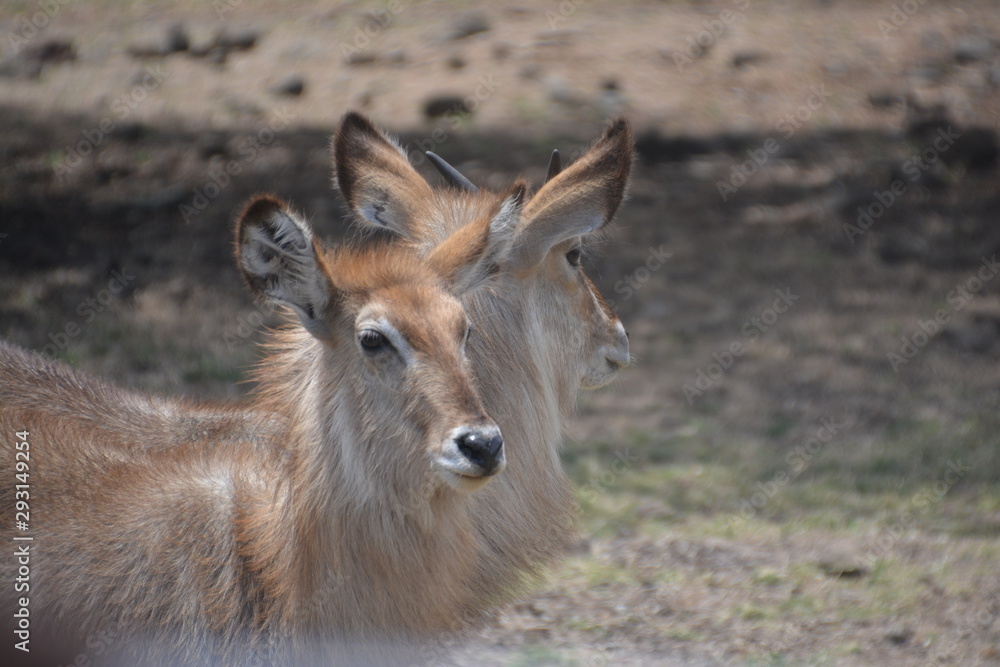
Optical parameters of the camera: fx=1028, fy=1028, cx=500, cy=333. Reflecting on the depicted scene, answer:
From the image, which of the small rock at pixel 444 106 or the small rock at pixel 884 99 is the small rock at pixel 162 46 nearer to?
the small rock at pixel 444 106

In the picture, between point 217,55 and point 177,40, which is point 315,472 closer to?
point 217,55

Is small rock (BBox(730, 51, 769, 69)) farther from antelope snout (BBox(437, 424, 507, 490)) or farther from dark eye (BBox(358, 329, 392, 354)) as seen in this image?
antelope snout (BBox(437, 424, 507, 490))

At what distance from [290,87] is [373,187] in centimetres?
708

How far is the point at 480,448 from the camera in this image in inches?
133

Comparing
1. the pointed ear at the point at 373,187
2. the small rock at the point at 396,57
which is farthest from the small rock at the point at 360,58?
the pointed ear at the point at 373,187

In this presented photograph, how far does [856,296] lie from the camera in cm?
934

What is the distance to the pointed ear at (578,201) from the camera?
4.51 metres

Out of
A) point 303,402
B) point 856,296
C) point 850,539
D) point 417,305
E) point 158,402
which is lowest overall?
point 856,296

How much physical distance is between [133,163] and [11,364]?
6.58m

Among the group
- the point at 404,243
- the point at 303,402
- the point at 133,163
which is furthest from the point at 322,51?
the point at 303,402

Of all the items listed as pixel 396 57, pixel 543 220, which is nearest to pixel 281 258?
pixel 543 220

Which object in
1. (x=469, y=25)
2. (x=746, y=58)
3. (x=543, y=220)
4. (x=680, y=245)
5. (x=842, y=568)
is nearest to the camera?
(x=543, y=220)

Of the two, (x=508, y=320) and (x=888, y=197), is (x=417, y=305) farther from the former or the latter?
(x=888, y=197)

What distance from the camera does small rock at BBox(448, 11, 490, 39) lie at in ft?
40.4
